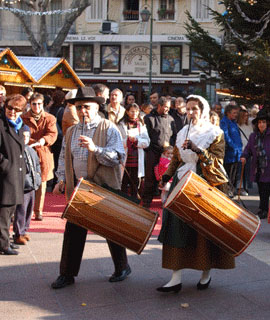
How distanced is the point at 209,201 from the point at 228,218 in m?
0.21

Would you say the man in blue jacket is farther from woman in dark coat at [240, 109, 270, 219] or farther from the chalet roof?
the chalet roof

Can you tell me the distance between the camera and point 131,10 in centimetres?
3747

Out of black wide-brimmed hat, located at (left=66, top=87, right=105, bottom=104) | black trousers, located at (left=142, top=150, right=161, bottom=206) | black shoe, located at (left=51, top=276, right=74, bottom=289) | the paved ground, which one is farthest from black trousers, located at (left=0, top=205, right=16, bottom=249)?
black trousers, located at (left=142, top=150, right=161, bottom=206)

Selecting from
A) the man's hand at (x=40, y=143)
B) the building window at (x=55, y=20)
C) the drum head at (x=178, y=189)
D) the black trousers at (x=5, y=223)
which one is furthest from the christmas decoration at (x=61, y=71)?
the building window at (x=55, y=20)

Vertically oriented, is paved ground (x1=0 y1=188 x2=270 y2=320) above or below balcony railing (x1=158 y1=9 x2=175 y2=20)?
Answer: below

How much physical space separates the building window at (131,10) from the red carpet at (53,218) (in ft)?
89.2

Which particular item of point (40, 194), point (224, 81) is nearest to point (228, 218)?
point (40, 194)

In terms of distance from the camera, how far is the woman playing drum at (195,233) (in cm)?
548

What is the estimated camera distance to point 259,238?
8.19 metres

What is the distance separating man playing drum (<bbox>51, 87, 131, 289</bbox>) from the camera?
5660mm

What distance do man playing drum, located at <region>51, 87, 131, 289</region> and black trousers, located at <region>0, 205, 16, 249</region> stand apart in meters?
1.20

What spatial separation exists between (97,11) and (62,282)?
33.5 metres

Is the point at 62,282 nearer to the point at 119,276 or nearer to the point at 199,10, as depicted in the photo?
the point at 119,276

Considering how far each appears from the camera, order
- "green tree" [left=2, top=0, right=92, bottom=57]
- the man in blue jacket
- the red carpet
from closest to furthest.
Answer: the red carpet, the man in blue jacket, "green tree" [left=2, top=0, right=92, bottom=57]
